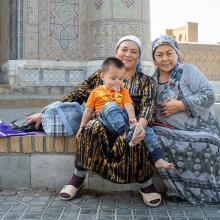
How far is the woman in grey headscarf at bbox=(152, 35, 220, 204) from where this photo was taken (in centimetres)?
264

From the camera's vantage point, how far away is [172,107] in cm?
276

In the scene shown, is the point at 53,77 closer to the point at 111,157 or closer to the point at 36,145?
the point at 36,145

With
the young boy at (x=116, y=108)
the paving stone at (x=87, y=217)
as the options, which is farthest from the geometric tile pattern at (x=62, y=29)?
the paving stone at (x=87, y=217)

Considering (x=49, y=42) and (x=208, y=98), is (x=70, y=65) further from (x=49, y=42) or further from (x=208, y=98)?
(x=208, y=98)

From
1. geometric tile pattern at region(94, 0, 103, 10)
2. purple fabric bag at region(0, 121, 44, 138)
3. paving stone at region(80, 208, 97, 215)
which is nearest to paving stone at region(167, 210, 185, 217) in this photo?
paving stone at region(80, 208, 97, 215)

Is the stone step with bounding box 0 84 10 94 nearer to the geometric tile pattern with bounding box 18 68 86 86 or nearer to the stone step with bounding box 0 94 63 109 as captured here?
the geometric tile pattern with bounding box 18 68 86 86

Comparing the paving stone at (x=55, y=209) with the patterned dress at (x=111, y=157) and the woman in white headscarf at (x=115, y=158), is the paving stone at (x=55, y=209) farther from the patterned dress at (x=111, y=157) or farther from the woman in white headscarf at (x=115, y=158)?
the patterned dress at (x=111, y=157)

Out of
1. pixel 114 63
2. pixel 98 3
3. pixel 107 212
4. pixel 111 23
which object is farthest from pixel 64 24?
pixel 107 212

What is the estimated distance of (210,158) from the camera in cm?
265

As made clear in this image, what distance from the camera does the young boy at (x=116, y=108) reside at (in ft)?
8.31

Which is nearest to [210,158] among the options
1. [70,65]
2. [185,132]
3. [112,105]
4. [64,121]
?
[185,132]

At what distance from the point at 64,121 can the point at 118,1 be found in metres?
7.37

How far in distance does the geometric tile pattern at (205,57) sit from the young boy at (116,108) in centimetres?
1363

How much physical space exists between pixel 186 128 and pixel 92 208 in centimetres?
85
